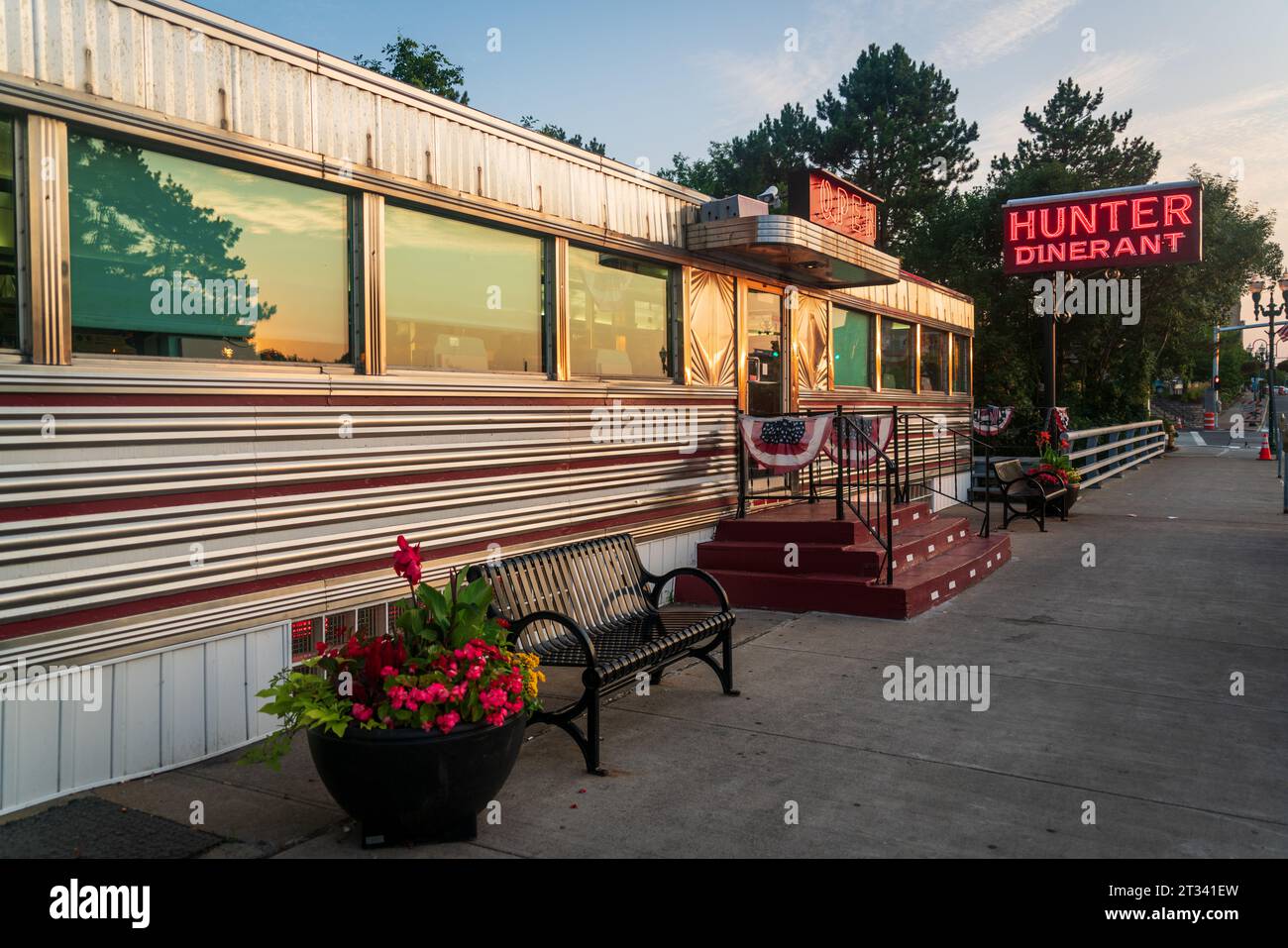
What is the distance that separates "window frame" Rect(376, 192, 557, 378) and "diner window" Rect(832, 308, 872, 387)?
5.23 m

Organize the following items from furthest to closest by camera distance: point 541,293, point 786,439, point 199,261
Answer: point 786,439 → point 541,293 → point 199,261

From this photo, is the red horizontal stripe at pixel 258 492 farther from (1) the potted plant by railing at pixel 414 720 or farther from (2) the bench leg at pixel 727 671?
(2) the bench leg at pixel 727 671

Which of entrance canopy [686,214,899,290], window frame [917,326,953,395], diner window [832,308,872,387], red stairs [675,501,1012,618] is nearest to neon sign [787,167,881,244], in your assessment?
entrance canopy [686,214,899,290]

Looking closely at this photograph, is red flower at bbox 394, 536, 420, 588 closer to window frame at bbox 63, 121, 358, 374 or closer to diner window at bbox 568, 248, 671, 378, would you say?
window frame at bbox 63, 121, 358, 374

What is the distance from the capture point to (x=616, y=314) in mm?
8078

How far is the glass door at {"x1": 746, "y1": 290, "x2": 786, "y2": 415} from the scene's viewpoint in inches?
391

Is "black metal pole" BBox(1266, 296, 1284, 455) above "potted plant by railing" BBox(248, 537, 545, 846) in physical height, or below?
above

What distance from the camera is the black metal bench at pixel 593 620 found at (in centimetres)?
457

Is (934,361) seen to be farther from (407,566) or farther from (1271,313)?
(1271,313)

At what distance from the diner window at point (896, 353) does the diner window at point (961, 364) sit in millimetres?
2569

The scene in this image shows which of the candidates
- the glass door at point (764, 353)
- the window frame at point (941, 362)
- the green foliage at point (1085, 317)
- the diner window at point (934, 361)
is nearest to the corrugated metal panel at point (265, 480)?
the glass door at point (764, 353)

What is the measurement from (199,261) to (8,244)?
0.82m

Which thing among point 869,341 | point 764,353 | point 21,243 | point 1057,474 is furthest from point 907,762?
point 1057,474

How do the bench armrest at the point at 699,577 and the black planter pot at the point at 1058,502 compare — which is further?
the black planter pot at the point at 1058,502
